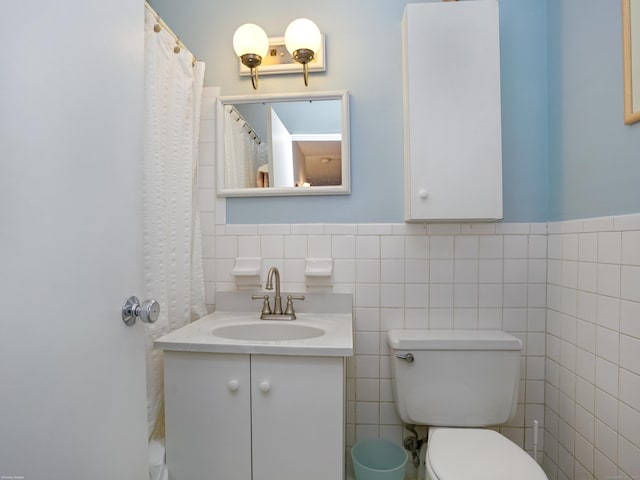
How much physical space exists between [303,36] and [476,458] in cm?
169

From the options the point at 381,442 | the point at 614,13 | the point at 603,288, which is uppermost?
the point at 614,13

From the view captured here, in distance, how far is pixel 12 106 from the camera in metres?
0.51

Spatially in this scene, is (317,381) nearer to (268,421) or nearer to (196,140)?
(268,421)

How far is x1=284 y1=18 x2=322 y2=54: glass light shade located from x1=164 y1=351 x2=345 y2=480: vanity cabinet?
1256 millimetres

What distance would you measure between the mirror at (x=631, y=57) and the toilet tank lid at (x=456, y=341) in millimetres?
845

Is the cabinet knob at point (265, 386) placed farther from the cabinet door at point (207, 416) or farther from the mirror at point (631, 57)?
the mirror at point (631, 57)

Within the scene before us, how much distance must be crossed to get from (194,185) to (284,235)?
48 centimetres

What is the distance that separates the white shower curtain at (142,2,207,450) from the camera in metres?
1.25

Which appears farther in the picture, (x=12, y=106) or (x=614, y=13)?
(x=614, y=13)

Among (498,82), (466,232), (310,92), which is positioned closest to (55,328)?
(310,92)

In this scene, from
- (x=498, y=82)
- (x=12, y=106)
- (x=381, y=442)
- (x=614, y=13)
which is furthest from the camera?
(x=381, y=442)

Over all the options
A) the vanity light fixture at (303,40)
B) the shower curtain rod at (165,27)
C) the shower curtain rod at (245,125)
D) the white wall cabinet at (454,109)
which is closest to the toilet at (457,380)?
the white wall cabinet at (454,109)

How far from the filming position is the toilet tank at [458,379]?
1323 mm

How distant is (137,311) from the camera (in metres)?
0.76
